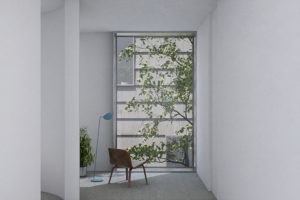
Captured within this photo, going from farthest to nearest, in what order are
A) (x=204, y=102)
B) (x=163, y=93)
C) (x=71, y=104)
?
(x=163, y=93), (x=204, y=102), (x=71, y=104)

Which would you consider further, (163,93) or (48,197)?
(163,93)

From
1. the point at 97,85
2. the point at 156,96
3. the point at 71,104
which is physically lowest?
the point at 71,104

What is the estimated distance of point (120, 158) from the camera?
16.1ft

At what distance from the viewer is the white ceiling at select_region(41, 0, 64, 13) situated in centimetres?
398

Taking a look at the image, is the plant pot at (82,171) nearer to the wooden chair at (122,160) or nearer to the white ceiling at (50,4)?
the wooden chair at (122,160)

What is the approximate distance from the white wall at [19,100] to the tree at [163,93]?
337 cm

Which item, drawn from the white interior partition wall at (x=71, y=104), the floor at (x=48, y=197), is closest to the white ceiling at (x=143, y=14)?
the white interior partition wall at (x=71, y=104)

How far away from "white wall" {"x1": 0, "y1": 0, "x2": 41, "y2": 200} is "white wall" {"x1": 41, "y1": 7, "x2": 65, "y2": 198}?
1.61 m

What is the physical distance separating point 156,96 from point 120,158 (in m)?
1.61

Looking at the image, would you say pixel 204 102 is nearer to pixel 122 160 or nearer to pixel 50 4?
pixel 122 160

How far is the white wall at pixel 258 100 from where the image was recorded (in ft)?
6.51

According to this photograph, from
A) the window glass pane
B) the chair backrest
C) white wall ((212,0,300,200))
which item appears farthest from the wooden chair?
the window glass pane

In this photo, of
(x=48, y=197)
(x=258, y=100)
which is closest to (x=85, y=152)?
(x=48, y=197)

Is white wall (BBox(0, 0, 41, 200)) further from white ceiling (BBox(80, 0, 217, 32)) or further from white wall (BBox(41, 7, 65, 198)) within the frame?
white ceiling (BBox(80, 0, 217, 32))
